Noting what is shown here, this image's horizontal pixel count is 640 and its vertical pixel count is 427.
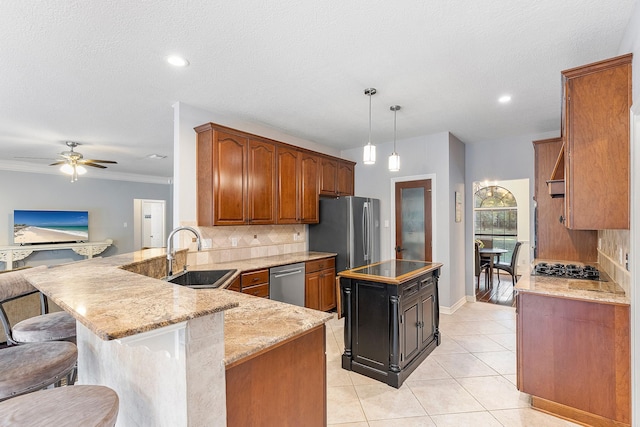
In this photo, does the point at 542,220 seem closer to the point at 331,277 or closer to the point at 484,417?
the point at 484,417

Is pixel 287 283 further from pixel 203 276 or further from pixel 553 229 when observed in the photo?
pixel 553 229

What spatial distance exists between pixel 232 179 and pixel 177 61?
4.43 ft

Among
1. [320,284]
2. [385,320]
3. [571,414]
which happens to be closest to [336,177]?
[320,284]

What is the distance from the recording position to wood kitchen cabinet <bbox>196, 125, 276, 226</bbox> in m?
3.35

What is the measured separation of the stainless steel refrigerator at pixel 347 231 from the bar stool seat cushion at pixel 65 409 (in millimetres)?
3521

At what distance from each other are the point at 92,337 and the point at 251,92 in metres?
2.35

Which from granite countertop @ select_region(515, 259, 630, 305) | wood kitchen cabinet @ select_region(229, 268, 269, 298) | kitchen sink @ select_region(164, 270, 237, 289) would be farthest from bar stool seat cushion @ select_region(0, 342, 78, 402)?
granite countertop @ select_region(515, 259, 630, 305)

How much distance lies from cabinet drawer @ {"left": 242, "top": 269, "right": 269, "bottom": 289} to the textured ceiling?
1806 millimetres

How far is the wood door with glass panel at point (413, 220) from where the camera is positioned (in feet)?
15.4

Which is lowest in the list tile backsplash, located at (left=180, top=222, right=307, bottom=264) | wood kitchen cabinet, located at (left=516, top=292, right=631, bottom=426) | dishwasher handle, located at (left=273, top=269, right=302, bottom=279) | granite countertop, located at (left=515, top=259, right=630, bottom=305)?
wood kitchen cabinet, located at (left=516, top=292, right=631, bottom=426)

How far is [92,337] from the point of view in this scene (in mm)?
1733

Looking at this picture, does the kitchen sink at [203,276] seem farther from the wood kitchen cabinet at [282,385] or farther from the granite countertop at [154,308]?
the wood kitchen cabinet at [282,385]

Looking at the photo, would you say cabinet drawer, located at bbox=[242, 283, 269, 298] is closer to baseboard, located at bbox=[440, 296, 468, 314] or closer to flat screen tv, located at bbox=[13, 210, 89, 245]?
baseboard, located at bbox=[440, 296, 468, 314]

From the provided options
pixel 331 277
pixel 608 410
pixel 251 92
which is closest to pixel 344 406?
pixel 608 410
